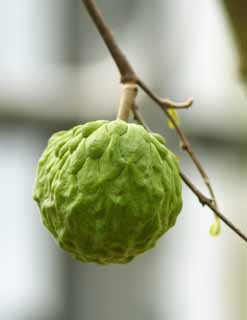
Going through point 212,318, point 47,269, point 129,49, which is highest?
point 129,49

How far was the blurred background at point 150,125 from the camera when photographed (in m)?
3.00

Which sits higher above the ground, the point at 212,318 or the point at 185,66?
the point at 185,66

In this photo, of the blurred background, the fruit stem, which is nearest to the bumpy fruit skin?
the fruit stem

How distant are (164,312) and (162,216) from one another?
238 centimetres

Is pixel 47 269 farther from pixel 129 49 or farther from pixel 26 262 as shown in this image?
pixel 129 49

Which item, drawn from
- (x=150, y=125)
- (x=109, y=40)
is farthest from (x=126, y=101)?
(x=150, y=125)

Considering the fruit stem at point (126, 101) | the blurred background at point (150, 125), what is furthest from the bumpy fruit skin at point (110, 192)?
the blurred background at point (150, 125)

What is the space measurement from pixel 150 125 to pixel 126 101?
6.96 ft

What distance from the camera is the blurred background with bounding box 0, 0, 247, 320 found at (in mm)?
3002

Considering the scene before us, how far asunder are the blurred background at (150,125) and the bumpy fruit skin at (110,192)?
194 centimetres

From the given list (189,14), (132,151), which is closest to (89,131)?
(132,151)

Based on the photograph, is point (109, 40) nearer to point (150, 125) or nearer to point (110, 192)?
point (110, 192)

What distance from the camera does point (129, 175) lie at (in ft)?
2.93

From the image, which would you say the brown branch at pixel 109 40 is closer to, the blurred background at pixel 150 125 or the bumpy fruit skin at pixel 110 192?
the bumpy fruit skin at pixel 110 192
